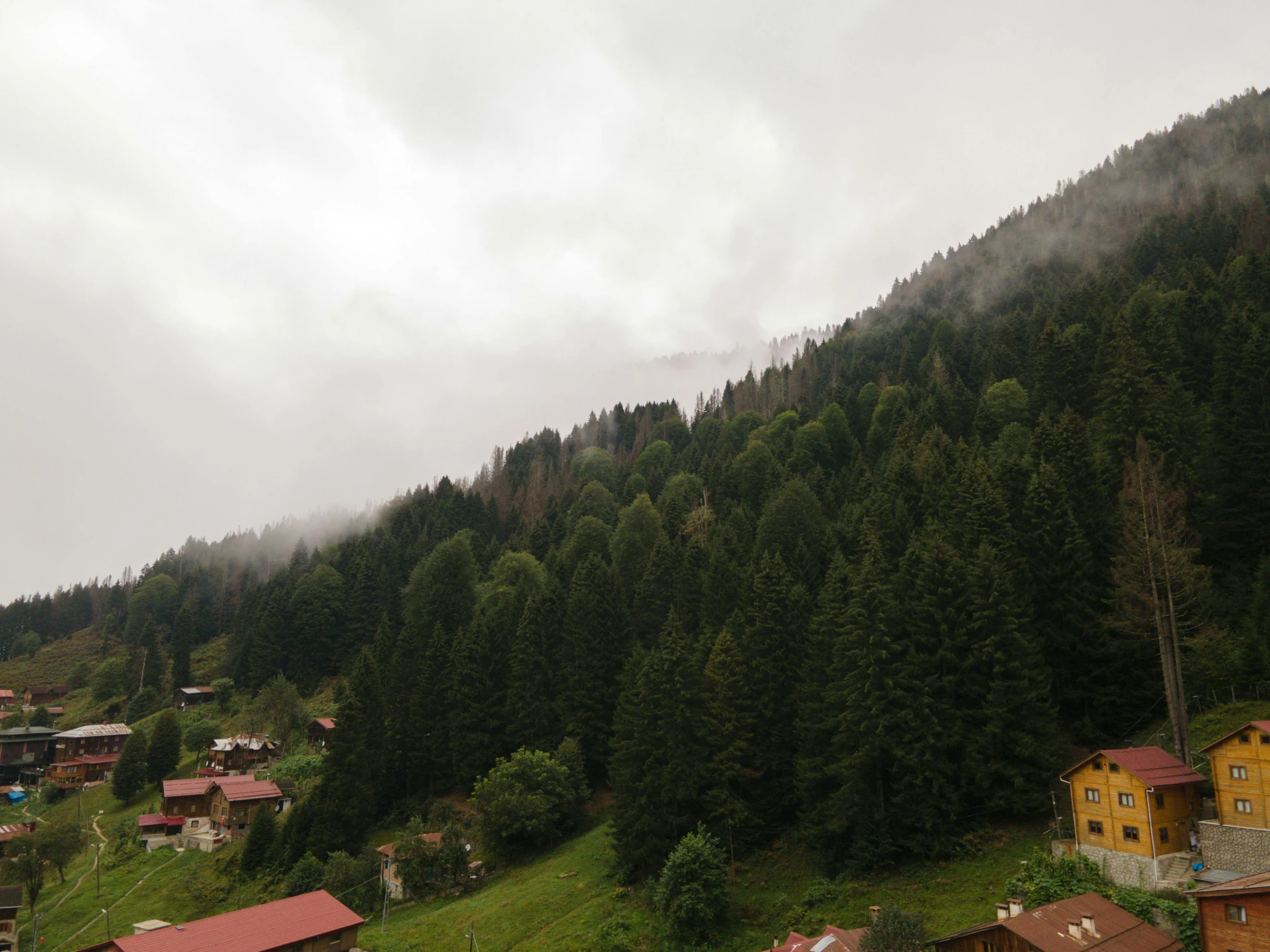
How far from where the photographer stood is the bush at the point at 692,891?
3812 cm

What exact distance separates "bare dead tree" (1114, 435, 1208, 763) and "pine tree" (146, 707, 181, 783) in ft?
318

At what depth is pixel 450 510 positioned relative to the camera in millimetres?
138500

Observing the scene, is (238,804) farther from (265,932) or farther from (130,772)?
(265,932)

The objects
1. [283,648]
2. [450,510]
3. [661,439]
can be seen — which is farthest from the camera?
[661,439]

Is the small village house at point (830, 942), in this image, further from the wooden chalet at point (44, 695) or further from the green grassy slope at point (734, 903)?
the wooden chalet at point (44, 695)

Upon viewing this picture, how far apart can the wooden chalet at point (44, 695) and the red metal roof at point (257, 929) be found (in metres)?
132

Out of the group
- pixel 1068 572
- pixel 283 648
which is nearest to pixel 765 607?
pixel 1068 572

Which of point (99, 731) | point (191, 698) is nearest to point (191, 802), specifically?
point (99, 731)

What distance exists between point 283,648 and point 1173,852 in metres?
111

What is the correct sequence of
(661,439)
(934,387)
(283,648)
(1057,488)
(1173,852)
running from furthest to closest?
(661,439) < (283,648) < (934,387) < (1057,488) < (1173,852)

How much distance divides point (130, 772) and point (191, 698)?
38.5 meters

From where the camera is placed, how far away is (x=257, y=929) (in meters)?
42.3

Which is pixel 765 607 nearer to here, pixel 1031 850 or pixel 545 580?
pixel 1031 850

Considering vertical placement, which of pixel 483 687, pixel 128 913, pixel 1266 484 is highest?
pixel 1266 484
